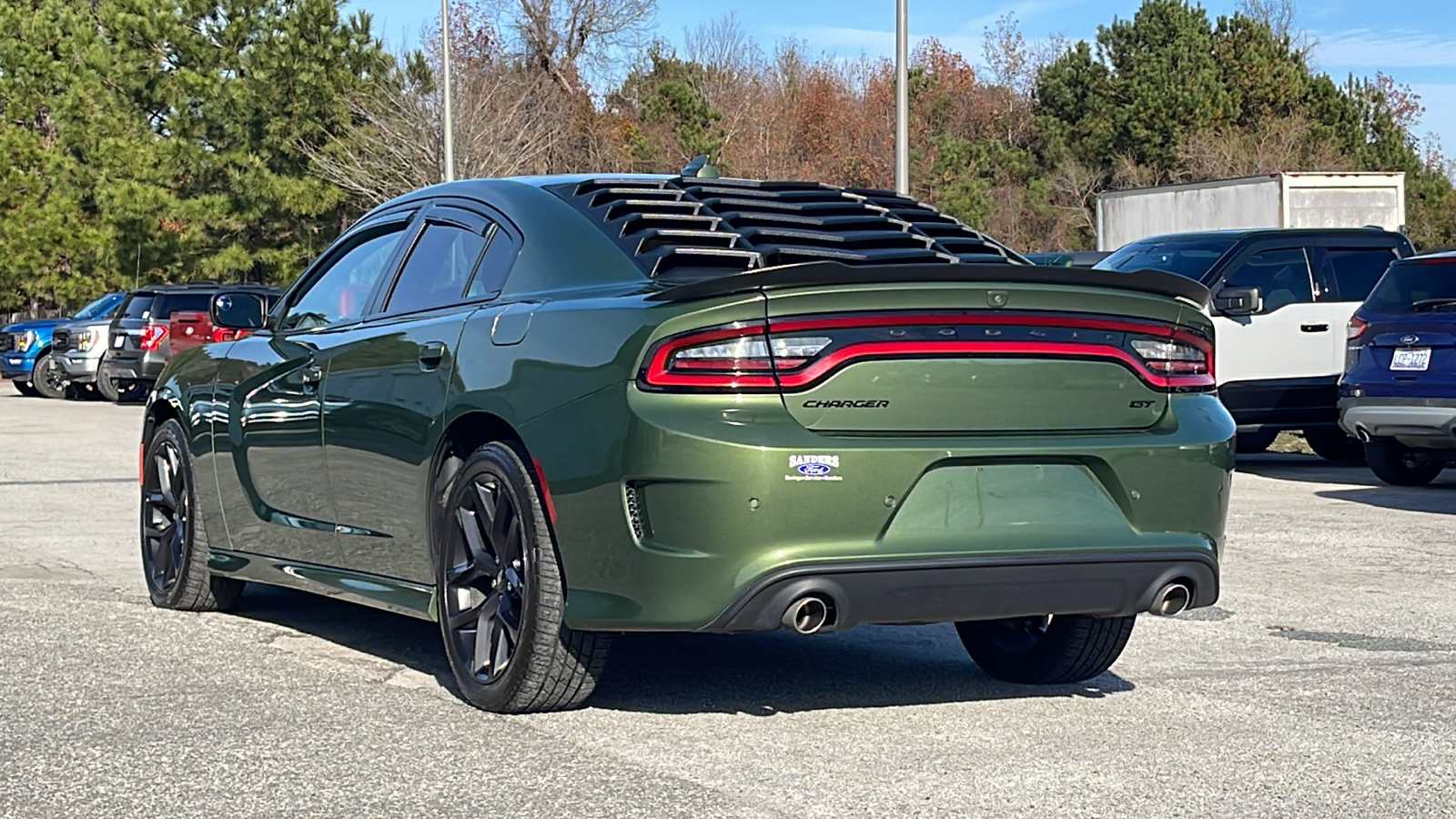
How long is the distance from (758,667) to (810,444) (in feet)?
5.62

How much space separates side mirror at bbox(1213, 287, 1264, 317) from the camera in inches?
570

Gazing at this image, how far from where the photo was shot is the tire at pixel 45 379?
3069cm

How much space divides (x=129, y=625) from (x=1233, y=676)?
12.9 feet

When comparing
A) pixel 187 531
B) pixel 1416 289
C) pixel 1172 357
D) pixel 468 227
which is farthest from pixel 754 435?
pixel 1416 289

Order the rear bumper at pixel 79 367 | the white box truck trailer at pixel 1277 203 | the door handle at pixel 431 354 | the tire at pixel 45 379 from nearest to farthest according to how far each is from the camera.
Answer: the door handle at pixel 431 354 → the white box truck trailer at pixel 1277 203 → the rear bumper at pixel 79 367 → the tire at pixel 45 379

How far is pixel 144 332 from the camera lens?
27125 millimetres

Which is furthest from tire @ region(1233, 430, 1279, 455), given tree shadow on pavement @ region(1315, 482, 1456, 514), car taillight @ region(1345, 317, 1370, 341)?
car taillight @ region(1345, 317, 1370, 341)

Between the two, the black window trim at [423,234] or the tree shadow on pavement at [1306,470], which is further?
the tree shadow on pavement at [1306,470]

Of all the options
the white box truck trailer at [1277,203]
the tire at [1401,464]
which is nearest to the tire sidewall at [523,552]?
the tire at [1401,464]

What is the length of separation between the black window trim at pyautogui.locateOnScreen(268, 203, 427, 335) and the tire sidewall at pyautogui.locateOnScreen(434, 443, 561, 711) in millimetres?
1165

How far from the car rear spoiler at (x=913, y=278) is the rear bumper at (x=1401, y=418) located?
767 centimetres

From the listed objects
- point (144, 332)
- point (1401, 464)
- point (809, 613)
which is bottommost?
point (1401, 464)

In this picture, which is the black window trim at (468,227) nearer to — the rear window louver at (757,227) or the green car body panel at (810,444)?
the green car body panel at (810,444)

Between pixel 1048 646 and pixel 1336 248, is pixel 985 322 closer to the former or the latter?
pixel 1048 646
